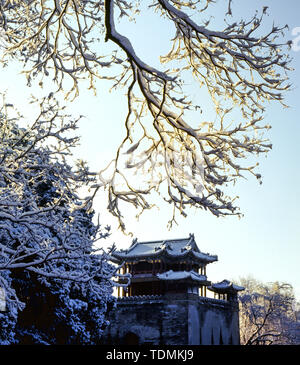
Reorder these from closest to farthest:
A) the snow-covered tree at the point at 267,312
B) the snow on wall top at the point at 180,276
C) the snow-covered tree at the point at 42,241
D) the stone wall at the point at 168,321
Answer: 1. the snow-covered tree at the point at 42,241
2. the stone wall at the point at 168,321
3. the snow on wall top at the point at 180,276
4. the snow-covered tree at the point at 267,312

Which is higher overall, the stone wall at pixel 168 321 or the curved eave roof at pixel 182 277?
the curved eave roof at pixel 182 277

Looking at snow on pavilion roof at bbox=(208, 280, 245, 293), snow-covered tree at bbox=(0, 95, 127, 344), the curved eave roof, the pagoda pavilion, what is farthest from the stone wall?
snow-covered tree at bbox=(0, 95, 127, 344)

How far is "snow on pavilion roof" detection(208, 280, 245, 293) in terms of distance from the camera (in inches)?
1186

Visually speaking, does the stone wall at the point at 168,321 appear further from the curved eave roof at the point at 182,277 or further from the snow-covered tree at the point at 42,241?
the snow-covered tree at the point at 42,241

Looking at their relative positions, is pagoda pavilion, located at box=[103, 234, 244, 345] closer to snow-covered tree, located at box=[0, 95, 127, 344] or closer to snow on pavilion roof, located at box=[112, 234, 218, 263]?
snow on pavilion roof, located at box=[112, 234, 218, 263]

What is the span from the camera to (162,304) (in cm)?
2583

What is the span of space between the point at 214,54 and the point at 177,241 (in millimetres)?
28403

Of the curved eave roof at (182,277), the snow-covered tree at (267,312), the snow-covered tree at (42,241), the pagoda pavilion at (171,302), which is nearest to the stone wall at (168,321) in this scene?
the pagoda pavilion at (171,302)

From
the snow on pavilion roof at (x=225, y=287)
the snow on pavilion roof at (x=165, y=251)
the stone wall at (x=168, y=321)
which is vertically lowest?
the stone wall at (x=168, y=321)

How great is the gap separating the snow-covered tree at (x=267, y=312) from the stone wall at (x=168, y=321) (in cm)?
283

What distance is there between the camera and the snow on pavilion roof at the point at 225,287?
3012 centimetres

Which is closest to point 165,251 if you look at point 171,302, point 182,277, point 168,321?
point 182,277
